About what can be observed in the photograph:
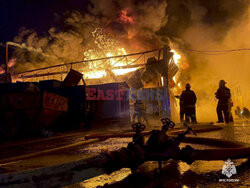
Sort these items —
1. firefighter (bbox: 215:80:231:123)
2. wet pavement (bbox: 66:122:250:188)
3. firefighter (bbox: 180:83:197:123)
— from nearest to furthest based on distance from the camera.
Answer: wet pavement (bbox: 66:122:250:188) < firefighter (bbox: 215:80:231:123) < firefighter (bbox: 180:83:197:123)

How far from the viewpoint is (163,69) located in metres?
13.5

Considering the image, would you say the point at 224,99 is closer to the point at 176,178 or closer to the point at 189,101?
the point at 189,101

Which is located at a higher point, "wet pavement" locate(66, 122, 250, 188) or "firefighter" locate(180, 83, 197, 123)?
"firefighter" locate(180, 83, 197, 123)

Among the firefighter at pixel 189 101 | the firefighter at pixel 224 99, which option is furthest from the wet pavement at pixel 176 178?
the firefighter at pixel 189 101

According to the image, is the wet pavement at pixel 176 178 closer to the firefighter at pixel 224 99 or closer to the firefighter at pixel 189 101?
the firefighter at pixel 224 99

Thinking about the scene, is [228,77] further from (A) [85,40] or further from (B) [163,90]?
(A) [85,40]

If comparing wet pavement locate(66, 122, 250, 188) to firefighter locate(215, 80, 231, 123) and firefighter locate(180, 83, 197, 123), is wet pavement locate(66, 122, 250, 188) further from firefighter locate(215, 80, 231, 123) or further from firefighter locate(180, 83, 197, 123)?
firefighter locate(180, 83, 197, 123)

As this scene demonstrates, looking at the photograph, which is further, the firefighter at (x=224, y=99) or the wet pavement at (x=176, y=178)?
the firefighter at (x=224, y=99)

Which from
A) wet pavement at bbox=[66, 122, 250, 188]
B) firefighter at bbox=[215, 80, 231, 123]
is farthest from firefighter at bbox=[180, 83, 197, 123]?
wet pavement at bbox=[66, 122, 250, 188]

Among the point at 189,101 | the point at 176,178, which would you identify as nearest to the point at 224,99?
the point at 189,101

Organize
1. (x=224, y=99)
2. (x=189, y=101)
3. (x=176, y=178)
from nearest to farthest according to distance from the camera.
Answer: (x=176, y=178), (x=224, y=99), (x=189, y=101)

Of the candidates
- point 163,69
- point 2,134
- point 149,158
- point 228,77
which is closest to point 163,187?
point 149,158

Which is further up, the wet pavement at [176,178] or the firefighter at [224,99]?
the firefighter at [224,99]

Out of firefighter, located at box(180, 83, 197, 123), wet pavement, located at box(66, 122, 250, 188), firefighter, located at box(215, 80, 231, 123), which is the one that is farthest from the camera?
firefighter, located at box(180, 83, 197, 123)
